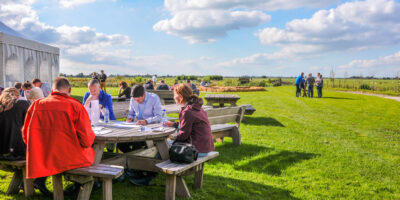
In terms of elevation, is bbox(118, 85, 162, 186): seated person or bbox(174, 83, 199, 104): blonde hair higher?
bbox(174, 83, 199, 104): blonde hair

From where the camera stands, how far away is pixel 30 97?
523 cm

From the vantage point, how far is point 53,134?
305 centimetres

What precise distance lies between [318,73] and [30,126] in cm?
2088

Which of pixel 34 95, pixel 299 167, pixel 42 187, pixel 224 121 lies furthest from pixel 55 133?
pixel 299 167

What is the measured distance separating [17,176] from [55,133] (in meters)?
1.46

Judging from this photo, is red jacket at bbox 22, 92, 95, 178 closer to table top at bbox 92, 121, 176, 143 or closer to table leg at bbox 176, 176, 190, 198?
table top at bbox 92, 121, 176, 143

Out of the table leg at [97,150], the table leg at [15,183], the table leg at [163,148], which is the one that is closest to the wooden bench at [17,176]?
the table leg at [15,183]

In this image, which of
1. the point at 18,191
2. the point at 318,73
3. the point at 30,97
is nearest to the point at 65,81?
the point at 18,191

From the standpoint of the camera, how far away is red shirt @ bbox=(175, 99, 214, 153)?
12.6 feet

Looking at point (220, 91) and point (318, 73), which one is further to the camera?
point (220, 91)

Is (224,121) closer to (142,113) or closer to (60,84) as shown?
(142,113)

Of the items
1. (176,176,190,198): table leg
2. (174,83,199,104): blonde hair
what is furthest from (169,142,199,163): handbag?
(174,83,199,104): blonde hair

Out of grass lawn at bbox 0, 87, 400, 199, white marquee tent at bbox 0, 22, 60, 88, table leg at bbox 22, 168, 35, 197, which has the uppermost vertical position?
white marquee tent at bbox 0, 22, 60, 88

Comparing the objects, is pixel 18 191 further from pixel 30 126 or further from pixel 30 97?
pixel 30 97
